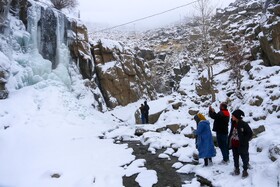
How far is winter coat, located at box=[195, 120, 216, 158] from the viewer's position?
21.2ft

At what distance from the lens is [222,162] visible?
642 cm

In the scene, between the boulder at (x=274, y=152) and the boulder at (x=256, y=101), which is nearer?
the boulder at (x=274, y=152)

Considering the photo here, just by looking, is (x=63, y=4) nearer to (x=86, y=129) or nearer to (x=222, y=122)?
(x=86, y=129)

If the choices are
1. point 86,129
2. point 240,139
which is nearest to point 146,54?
point 86,129

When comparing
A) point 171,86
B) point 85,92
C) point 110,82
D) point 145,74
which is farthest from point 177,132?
point 171,86

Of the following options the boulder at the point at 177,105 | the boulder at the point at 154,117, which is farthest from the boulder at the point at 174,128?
the boulder at the point at 154,117

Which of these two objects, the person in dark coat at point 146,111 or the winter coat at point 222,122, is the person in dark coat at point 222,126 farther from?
the person in dark coat at point 146,111

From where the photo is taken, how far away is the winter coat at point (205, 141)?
21.2 feet

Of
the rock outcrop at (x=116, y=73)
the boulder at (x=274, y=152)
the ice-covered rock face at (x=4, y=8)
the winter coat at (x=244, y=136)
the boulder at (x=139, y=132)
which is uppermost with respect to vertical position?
the ice-covered rock face at (x=4, y=8)

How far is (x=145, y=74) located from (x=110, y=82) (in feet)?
18.3

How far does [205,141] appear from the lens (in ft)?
21.6

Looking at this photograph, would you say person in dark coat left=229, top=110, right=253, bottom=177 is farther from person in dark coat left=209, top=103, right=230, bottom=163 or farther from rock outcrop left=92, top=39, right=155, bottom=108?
rock outcrop left=92, top=39, right=155, bottom=108

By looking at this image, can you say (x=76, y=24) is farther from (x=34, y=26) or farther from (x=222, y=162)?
(x=222, y=162)

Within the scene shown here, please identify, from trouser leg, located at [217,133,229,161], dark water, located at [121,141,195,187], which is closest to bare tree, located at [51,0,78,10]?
dark water, located at [121,141,195,187]
